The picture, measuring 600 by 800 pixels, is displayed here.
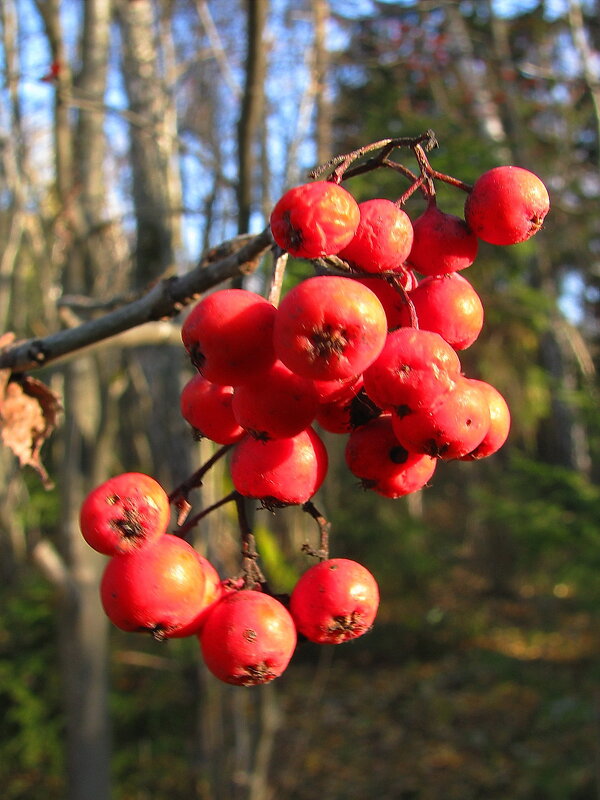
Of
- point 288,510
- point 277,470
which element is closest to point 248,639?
point 277,470

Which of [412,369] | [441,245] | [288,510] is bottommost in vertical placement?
[288,510]

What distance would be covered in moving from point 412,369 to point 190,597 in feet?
1.40

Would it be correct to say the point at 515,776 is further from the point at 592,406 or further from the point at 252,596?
the point at 252,596

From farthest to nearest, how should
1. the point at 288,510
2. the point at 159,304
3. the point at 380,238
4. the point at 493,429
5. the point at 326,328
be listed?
the point at 288,510 → the point at 159,304 → the point at 493,429 → the point at 380,238 → the point at 326,328

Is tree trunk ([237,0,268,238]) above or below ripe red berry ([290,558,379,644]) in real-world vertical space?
above

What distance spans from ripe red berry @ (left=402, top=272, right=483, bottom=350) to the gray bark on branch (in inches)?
8.9

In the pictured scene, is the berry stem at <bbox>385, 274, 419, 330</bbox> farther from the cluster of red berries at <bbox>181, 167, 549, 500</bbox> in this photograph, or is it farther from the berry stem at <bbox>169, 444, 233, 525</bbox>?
the berry stem at <bbox>169, 444, 233, 525</bbox>

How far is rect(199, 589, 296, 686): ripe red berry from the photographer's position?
0.89 meters

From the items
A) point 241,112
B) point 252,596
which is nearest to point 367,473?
point 252,596

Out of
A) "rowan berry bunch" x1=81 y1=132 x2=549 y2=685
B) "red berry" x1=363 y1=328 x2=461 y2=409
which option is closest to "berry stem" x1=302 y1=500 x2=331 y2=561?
"rowan berry bunch" x1=81 y1=132 x2=549 y2=685

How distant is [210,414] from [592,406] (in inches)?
142

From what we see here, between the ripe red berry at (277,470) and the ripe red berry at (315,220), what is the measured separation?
0.25m

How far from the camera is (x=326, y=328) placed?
0.73 m

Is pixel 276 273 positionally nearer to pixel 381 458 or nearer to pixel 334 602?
pixel 381 458
